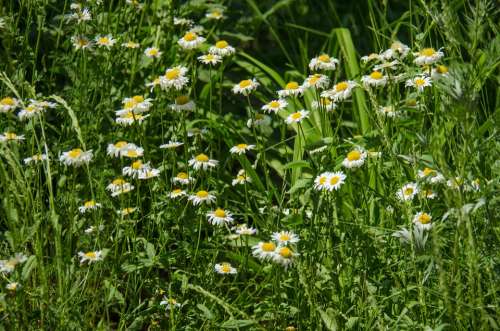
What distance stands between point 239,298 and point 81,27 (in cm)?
112

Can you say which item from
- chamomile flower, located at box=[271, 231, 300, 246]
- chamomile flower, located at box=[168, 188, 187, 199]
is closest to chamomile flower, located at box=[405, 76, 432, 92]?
chamomile flower, located at box=[271, 231, 300, 246]

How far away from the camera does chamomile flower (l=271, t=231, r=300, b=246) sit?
6.89 ft

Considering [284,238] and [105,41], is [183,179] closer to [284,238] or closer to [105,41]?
[284,238]

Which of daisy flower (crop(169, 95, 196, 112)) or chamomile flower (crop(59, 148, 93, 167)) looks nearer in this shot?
chamomile flower (crop(59, 148, 93, 167))

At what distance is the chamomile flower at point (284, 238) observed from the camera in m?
2.10

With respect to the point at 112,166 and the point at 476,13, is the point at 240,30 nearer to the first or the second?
the point at 112,166

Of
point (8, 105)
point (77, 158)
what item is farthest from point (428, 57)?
point (8, 105)

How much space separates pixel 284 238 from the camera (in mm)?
2121

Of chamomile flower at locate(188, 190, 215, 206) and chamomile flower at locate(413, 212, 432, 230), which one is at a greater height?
chamomile flower at locate(413, 212, 432, 230)

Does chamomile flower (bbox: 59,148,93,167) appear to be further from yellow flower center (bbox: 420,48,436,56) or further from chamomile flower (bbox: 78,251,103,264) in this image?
yellow flower center (bbox: 420,48,436,56)

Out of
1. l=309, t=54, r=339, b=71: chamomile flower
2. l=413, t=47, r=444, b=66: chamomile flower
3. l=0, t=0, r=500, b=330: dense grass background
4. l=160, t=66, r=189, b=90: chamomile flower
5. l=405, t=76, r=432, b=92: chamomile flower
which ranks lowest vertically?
l=0, t=0, r=500, b=330: dense grass background

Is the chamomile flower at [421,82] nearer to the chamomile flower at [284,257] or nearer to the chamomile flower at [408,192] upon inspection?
the chamomile flower at [408,192]

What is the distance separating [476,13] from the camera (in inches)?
71.3

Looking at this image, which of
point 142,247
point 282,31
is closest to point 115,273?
point 142,247
